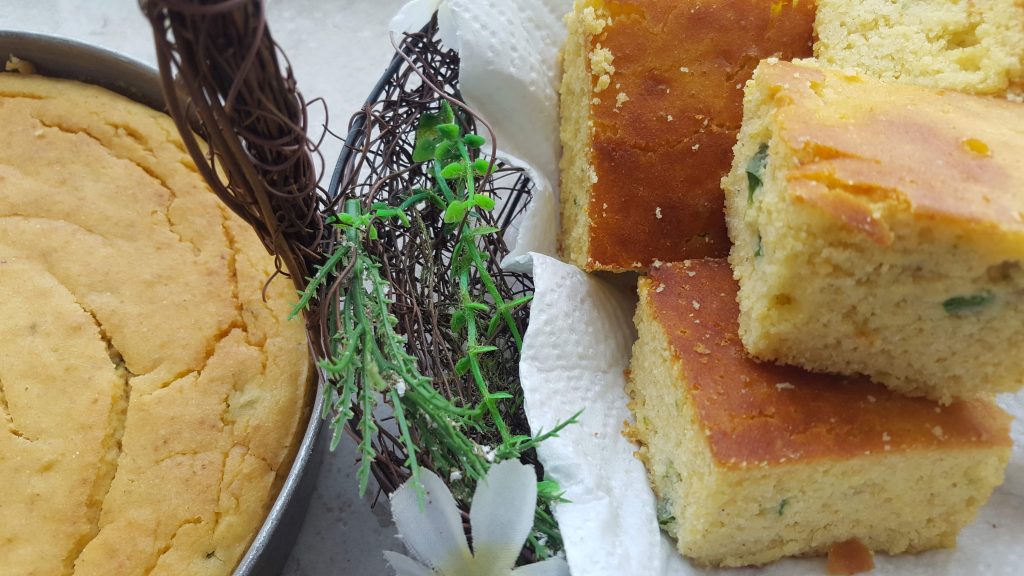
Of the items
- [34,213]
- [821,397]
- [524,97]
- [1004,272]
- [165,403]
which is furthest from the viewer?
[524,97]

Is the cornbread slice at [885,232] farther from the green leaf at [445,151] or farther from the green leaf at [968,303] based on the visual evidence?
the green leaf at [445,151]

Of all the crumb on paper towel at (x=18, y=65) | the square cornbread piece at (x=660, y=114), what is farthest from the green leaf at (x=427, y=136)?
the crumb on paper towel at (x=18, y=65)

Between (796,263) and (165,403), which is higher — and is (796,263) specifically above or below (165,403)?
above

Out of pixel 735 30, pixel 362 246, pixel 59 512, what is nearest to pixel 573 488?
pixel 362 246

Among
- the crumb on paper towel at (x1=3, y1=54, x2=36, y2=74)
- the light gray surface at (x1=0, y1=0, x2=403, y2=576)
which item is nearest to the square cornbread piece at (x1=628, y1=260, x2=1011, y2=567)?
the light gray surface at (x1=0, y1=0, x2=403, y2=576)

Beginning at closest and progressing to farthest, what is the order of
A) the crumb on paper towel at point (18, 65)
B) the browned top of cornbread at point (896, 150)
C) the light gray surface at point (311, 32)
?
the browned top of cornbread at point (896, 150) → the crumb on paper towel at point (18, 65) → the light gray surface at point (311, 32)

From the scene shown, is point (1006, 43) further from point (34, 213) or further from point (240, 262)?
point (34, 213)
